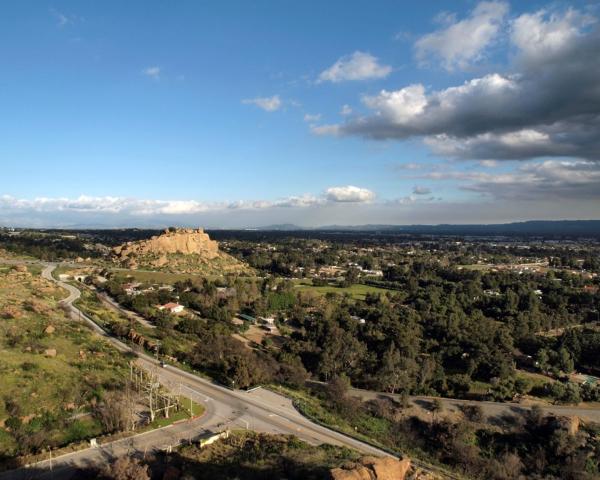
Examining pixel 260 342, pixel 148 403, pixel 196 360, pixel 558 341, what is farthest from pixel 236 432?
pixel 558 341

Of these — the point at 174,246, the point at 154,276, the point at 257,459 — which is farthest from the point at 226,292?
the point at 257,459

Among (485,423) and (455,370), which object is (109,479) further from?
(455,370)

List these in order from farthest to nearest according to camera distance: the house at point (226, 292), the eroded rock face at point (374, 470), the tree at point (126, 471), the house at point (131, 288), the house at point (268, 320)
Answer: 1. the house at point (226, 292)
2. the house at point (131, 288)
3. the house at point (268, 320)
4. the tree at point (126, 471)
5. the eroded rock face at point (374, 470)

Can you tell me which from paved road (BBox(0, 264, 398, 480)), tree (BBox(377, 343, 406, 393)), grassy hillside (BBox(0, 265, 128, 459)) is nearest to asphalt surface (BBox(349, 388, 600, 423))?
tree (BBox(377, 343, 406, 393))

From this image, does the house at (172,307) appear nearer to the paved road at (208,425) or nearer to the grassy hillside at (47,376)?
the grassy hillside at (47,376)

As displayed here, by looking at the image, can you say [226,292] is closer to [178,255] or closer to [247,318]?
[247,318]

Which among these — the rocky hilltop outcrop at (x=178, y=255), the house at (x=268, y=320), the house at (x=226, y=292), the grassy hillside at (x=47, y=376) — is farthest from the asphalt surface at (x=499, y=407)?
the rocky hilltop outcrop at (x=178, y=255)

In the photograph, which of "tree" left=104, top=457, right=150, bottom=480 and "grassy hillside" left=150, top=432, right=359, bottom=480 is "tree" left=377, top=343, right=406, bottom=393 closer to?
"grassy hillside" left=150, top=432, right=359, bottom=480
